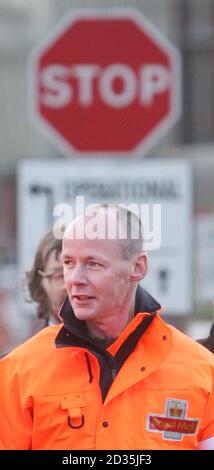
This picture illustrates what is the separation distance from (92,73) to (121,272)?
8.39 feet

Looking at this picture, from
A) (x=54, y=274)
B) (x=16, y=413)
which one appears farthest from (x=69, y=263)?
(x=54, y=274)

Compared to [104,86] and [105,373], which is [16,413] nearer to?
[105,373]

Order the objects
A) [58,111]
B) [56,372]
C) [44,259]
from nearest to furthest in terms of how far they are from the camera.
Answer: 1. [56,372]
2. [44,259]
3. [58,111]

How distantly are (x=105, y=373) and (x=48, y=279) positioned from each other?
1.02 metres

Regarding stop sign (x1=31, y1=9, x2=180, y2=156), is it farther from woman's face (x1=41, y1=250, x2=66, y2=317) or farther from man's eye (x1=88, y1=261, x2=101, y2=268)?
man's eye (x1=88, y1=261, x2=101, y2=268)

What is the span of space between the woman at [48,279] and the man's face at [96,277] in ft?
2.93

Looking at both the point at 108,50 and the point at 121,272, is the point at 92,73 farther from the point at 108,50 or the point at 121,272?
the point at 121,272

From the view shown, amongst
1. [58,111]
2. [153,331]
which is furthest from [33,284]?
[58,111]

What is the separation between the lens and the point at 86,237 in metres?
3.04

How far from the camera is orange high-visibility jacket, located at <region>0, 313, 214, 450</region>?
3.00m

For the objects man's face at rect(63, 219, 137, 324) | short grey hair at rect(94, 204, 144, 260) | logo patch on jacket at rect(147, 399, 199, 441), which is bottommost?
logo patch on jacket at rect(147, 399, 199, 441)

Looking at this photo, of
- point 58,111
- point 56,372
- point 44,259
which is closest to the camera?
point 56,372

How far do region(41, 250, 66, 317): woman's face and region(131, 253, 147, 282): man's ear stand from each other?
883 mm

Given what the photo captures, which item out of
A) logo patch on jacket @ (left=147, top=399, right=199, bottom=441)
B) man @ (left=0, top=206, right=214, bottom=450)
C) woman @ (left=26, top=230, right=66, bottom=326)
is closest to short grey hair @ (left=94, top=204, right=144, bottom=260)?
man @ (left=0, top=206, right=214, bottom=450)
